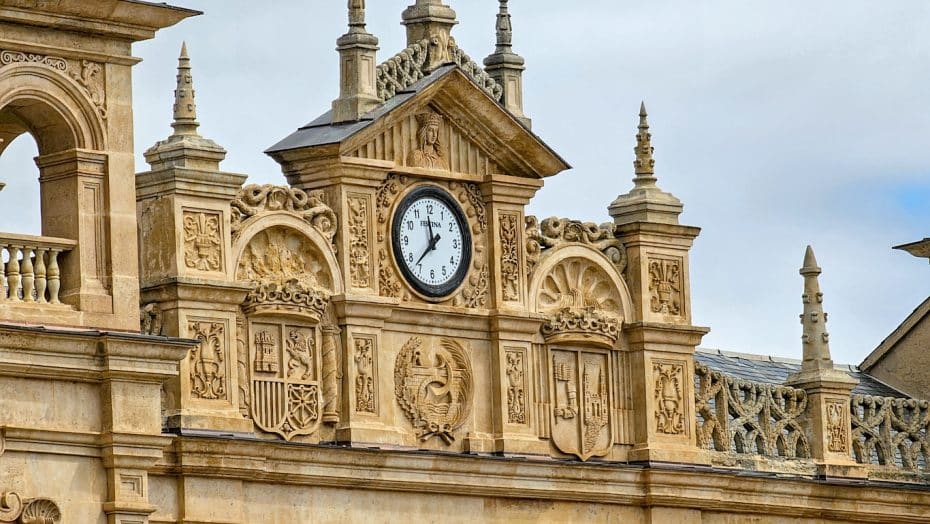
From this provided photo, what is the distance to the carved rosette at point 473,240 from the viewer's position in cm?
3481

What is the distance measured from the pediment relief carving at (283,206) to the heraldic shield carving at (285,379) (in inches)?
38.8

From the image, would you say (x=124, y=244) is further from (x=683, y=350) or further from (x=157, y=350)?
(x=683, y=350)

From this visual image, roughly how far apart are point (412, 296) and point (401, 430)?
1325 millimetres

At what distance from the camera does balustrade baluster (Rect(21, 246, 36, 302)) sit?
30672 millimetres

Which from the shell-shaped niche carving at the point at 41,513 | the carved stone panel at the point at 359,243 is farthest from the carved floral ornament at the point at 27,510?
the carved stone panel at the point at 359,243

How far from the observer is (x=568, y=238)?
36.7m

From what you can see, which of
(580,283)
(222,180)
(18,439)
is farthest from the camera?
(580,283)

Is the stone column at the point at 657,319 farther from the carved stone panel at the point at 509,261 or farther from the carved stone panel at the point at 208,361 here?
the carved stone panel at the point at 208,361

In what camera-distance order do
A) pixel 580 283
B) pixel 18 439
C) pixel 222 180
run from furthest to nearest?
1. pixel 580 283
2. pixel 222 180
3. pixel 18 439

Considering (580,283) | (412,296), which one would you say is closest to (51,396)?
(412,296)

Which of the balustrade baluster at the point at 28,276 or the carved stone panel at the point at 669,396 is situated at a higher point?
the balustrade baluster at the point at 28,276

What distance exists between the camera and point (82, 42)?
3119cm

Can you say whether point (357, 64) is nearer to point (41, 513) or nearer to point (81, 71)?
point (81, 71)

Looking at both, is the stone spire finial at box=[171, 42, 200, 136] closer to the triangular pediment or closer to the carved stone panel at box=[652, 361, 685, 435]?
the triangular pediment
